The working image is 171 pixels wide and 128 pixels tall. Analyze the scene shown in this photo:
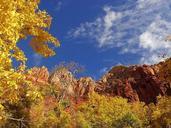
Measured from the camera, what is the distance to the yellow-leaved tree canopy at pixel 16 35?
43.7 feet

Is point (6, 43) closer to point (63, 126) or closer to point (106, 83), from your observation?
point (63, 126)

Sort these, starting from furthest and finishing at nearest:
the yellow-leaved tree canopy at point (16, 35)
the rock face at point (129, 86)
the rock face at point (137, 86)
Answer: the rock face at point (137, 86) → the rock face at point (129, 86) → the yellow-leaved tree canopy at point (16, 35)

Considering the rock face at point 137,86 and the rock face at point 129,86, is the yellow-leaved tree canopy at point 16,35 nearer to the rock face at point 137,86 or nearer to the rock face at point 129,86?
the rock face at point 129,86

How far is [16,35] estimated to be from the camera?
1444 centimetres

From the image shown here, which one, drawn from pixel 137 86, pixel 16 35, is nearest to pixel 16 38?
pixel 16 35

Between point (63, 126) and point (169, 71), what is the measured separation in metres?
34.7

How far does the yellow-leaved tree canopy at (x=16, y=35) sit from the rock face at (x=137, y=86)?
143824mm

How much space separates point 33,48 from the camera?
69.8ft

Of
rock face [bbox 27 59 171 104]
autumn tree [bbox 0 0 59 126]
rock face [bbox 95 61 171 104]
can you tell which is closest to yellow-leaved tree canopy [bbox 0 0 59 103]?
autumn tree [bbox 0 0 59 126]

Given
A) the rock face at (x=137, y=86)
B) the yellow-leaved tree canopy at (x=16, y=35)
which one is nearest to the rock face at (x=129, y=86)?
the rock face at (x=137, y=86)

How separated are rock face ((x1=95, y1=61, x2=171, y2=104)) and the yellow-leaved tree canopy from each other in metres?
144

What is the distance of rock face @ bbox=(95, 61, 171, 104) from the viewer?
553 ft

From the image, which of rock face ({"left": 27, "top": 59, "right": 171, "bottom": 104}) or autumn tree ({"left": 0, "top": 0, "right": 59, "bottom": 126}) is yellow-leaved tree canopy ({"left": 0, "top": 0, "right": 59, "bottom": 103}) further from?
rock face ({"left": 27, "top": 59, "right": 171, "bottom": 104})

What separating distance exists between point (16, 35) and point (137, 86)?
530 ft
